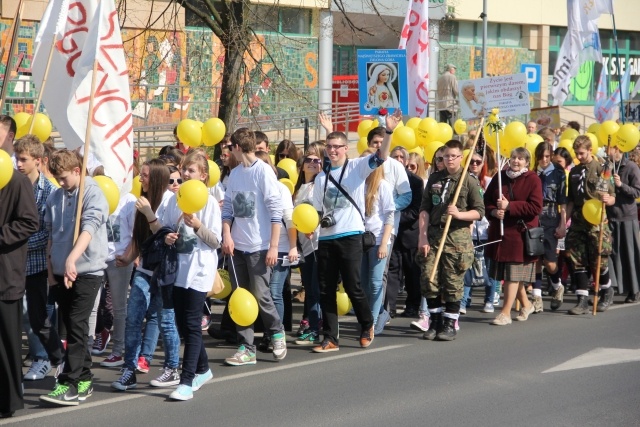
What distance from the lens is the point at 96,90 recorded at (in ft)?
27.1

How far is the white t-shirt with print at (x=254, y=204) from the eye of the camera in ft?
28.7

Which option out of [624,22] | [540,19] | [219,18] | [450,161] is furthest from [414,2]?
[624,22]

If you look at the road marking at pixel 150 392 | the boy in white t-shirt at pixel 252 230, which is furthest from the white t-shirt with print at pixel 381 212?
the boy in white t-shirt at pixel 252 230

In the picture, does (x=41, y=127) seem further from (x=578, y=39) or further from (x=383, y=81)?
(x=578, y=39)

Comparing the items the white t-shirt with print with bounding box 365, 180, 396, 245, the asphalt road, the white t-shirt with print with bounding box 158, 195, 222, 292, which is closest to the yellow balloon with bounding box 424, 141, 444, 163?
the white t-shirt with print with bounding box 365, 180, 396, 245

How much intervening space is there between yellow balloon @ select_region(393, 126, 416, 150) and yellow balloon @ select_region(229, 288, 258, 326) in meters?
4.63

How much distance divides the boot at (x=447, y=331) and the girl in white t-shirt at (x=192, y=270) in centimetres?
288

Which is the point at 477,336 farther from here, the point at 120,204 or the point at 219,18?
the point at 219,18

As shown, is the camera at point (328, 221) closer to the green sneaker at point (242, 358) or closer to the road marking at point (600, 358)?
the green sneaker at point (242, 358)

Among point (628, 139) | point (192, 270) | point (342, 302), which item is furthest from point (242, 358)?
point (628, 139)

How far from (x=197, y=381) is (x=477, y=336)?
333 cm

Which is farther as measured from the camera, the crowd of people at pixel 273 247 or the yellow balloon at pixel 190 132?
the yellow balloon at pixel 190 132

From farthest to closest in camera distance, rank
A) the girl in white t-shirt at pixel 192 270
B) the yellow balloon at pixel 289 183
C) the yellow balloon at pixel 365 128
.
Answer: the yellow balloon at pixel 365 128, the yellow balloon at pixel 289 183, the girl in white t-shirt at pixel 192 270

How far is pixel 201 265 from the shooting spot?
301 inches
